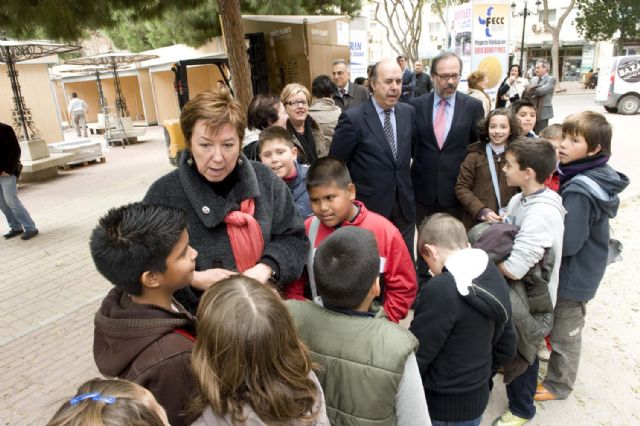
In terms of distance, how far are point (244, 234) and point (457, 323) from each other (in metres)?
0.94

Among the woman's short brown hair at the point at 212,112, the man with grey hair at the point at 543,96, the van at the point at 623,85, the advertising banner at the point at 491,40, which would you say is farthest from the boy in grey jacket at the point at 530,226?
the van at the point at 623,85

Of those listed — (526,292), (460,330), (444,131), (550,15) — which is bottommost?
(526,292)

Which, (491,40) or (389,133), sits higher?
(491,40)

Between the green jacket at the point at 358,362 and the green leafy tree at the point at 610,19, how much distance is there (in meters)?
35.6

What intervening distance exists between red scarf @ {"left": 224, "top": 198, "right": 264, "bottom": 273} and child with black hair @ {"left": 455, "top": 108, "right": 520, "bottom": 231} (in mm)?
2043

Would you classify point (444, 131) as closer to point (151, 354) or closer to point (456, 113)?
point (456, 113)

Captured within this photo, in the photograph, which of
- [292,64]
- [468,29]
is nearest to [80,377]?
[292,64]

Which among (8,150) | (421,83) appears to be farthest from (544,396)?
(421,83)

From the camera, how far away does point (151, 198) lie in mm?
1764

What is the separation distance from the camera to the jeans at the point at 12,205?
623 centimetres

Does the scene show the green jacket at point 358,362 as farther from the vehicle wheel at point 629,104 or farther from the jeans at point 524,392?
the vehicle wheel at point 629,104

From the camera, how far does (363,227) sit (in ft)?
7.35

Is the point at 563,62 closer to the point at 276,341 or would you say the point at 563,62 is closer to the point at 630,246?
the point at 630,246

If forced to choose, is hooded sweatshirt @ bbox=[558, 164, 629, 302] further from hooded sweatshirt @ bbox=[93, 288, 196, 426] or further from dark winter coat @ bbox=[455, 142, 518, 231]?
hooded sweatshirt @ bbox=[93, 288, 196, 426]
